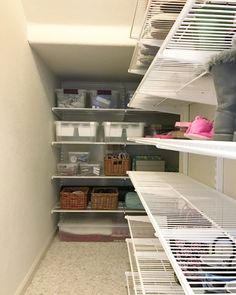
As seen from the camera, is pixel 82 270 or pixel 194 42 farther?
pixel 82 270

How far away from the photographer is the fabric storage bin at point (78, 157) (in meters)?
3.21

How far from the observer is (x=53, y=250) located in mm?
2727

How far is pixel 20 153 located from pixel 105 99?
1.38 meters

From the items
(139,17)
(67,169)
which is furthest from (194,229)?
(67,169)

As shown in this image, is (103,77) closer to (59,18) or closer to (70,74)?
(70,74)

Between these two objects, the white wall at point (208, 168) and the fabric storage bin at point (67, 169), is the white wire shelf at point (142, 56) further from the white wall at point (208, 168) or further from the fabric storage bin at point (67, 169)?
the fabric storage bin at point (67, 169)

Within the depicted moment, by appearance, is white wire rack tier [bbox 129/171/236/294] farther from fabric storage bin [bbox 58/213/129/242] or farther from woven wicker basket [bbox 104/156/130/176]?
fabric storage bin [bbox 58/213/129/242]

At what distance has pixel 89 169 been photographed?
3.12 metres

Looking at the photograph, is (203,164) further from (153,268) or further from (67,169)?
(67,169)

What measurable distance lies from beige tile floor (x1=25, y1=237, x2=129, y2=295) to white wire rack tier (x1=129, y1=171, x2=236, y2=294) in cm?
77

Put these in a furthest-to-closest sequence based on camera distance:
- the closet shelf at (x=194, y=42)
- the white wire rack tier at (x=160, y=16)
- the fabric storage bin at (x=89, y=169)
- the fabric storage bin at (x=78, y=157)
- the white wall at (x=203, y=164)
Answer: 1. the fabric storage bin at (x=78, y=157)
2. the fabric storage bin at (x=89, y=169)
3. the white wall at (x=203, y=164)
4. the white wire rack tier at (x=160, y=16)
5. the closet shelf at (x=194, y=42)

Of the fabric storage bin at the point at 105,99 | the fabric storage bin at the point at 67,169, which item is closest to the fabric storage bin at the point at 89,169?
the fabric storage bin at the point at 67,169

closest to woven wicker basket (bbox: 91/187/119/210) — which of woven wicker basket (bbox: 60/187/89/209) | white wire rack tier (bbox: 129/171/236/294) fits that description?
woven wicker basket (bbox: 60/187/89/209)

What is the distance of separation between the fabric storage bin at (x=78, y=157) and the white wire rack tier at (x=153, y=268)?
1332mm
